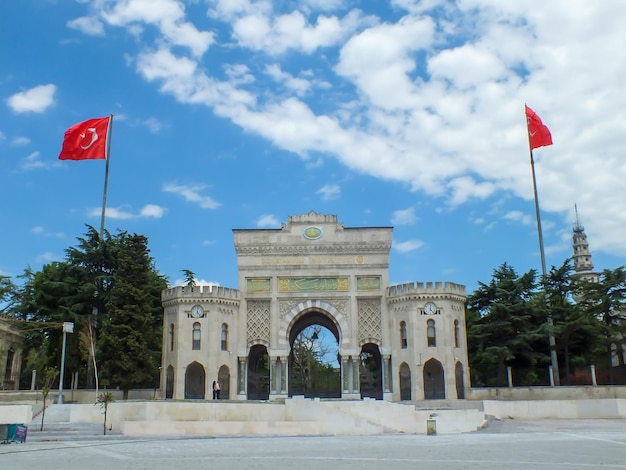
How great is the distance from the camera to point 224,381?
36000mm

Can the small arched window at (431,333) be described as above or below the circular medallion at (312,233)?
below

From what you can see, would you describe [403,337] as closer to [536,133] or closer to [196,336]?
[196,336]

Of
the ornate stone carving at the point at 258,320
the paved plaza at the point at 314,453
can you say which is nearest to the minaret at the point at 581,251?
the ornate stone carving at the point at 258,320

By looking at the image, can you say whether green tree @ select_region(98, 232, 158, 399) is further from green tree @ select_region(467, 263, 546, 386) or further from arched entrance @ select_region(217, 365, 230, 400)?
green tree @ select_region(467, 263, 546, 386)

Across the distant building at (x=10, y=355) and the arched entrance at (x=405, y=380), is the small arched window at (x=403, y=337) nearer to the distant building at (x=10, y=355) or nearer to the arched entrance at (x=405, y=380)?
the arched entrance at (x=405, y=380)

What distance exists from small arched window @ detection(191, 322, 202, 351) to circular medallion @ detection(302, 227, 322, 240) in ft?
26.4

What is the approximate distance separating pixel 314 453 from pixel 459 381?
847 inches

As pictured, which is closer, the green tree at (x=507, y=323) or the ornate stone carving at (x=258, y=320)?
the green tree at (x=507, y=323)

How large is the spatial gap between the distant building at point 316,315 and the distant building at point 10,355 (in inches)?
551

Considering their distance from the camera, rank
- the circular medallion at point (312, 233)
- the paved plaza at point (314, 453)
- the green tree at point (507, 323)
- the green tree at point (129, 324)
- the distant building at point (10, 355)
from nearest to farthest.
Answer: the paved plaza at point (314, 453) → the green tree at point (129, 324) → the green tree at point (507, 323) → the circular medallion at point (312, 233) → the distant building at point (10, 355)

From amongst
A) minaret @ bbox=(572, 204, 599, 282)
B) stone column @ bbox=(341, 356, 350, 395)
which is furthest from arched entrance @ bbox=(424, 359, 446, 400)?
minaret @ bbox=(572, 204, 599, 282)

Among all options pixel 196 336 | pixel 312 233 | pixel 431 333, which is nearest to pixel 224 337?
pixel 196 336

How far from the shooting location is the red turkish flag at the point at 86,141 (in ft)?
123

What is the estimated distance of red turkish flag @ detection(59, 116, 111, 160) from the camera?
37625 millimetres
